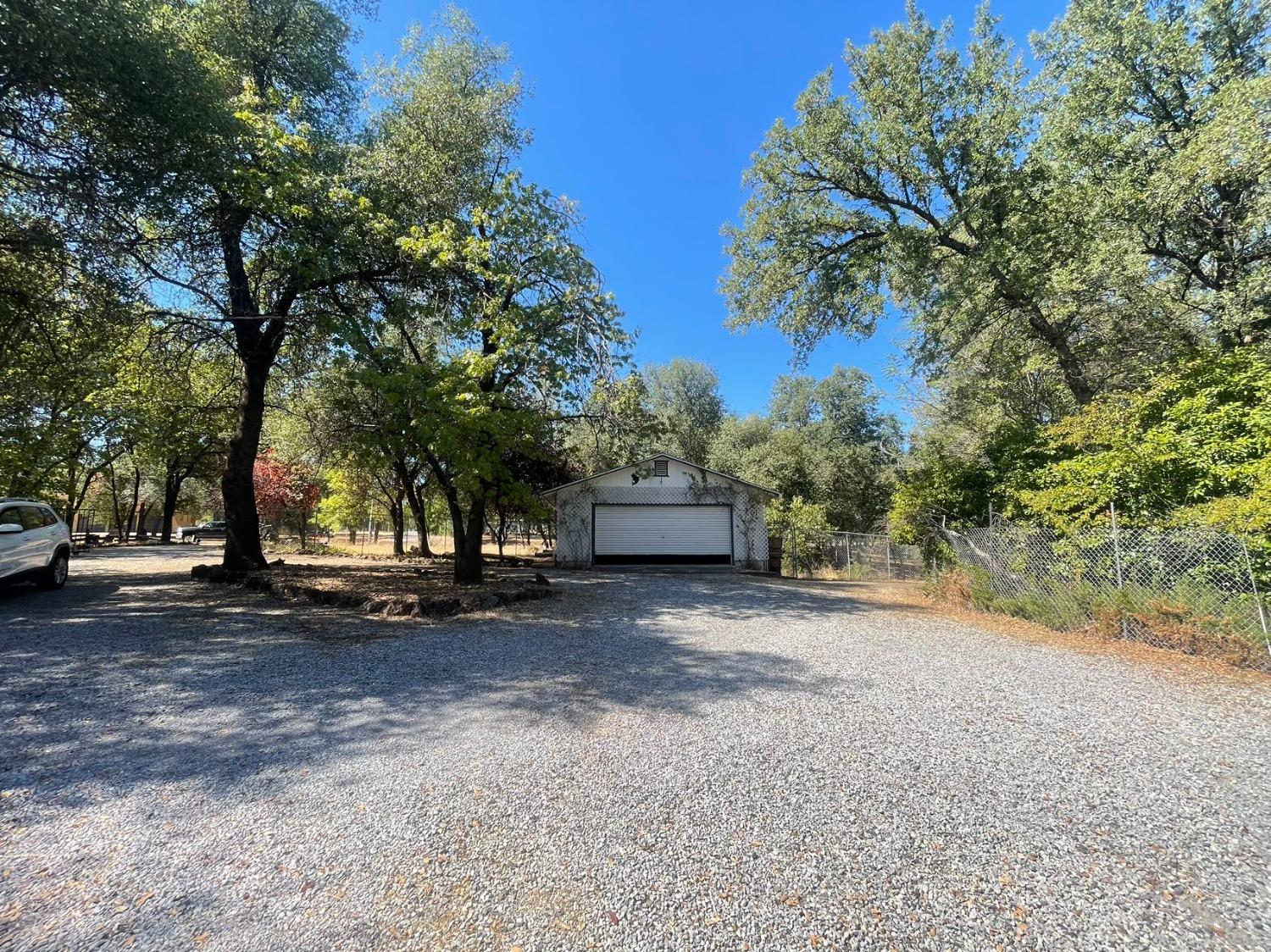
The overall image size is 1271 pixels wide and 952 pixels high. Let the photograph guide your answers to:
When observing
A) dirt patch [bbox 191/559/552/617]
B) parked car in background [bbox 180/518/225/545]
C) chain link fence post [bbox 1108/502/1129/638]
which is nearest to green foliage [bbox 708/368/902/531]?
dirt patch [bbox 191/559/552/617]

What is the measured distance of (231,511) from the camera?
435 inches

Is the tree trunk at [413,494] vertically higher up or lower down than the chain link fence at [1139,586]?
higher up

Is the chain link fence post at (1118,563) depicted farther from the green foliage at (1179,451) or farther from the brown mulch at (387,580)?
the brown mulch at (387,580)

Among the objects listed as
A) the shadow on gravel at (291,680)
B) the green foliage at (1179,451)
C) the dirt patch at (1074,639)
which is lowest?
the dirt patch at (1074,639)

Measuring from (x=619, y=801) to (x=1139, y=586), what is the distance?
7150 mm

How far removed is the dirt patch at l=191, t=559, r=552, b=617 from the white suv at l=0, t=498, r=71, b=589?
194 centimetres

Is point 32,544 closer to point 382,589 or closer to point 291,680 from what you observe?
point 382,589

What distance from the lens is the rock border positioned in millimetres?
7695

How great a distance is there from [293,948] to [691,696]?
123 inches

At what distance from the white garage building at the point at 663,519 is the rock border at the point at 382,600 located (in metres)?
7.11

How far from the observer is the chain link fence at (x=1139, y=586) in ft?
18.4

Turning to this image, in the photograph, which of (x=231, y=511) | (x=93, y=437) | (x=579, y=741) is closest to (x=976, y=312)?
(x=579, y=741)

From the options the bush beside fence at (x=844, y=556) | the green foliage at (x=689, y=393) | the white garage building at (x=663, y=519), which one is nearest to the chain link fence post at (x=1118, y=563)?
the bush beside fence at (x=844, y=556)

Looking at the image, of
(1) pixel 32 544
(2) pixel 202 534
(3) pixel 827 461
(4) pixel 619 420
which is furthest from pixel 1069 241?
(2) pixel 202 534
